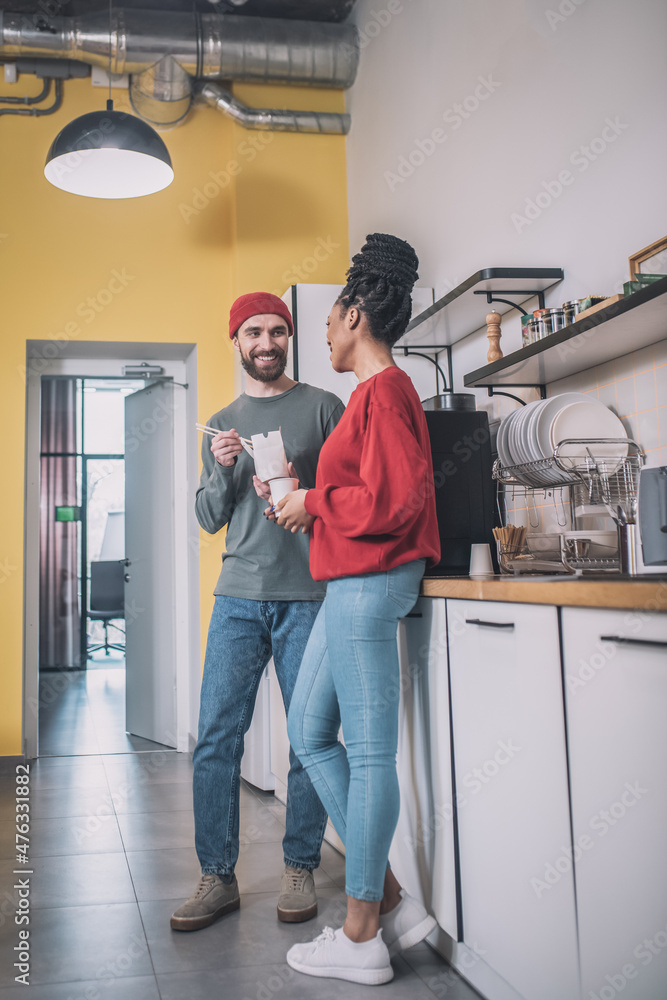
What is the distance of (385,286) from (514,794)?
1.08m

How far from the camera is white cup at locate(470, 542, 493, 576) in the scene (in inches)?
81.7

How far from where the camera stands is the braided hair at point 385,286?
1.88 meters

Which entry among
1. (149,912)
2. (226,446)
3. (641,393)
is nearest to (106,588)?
(149,912)

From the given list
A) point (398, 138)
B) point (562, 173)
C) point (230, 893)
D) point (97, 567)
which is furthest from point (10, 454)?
point (97, 567)

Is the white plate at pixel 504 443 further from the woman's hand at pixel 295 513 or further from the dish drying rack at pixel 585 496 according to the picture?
the woman's hand at pixel 295 513

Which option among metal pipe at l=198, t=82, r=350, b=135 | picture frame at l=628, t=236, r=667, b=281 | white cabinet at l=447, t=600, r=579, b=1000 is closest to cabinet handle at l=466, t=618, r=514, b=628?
white cabinet at l=447, t=600, r=579, b=1000

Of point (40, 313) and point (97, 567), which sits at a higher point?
point (40, 313)

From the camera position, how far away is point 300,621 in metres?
2.19

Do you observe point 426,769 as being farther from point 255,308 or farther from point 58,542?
point 58,542

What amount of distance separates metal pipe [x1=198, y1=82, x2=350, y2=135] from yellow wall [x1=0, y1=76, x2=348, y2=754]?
6cm

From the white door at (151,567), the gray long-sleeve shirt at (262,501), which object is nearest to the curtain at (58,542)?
the white door at (151,567)

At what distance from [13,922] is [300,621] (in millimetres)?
1049

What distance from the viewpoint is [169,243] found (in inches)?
176

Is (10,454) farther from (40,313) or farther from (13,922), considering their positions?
(13,922)
